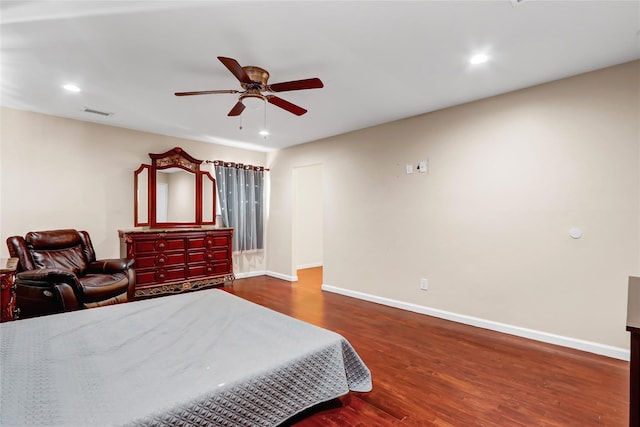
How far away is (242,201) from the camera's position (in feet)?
18.6

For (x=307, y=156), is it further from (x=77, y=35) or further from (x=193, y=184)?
(x=77, y=35)

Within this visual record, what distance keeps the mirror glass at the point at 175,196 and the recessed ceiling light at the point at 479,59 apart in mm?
4368

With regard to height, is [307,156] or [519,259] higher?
[307,156]

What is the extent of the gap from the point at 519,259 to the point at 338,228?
2.49 m

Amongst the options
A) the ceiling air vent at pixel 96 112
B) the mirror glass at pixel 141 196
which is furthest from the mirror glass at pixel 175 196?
the ceiling air vent at pixel 96 112

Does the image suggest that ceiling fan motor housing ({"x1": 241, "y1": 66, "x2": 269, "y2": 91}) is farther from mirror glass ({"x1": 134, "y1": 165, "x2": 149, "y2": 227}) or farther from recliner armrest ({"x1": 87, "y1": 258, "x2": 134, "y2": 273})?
mirror glass ({"x1": 134, "y1": 165, "x2": 149, "y2": 227})

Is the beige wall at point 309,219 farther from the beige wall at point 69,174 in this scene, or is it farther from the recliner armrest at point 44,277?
the recliner armrest at point 44,277

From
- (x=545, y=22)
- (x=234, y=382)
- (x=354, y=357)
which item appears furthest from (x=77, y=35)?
(x=545, y=22)

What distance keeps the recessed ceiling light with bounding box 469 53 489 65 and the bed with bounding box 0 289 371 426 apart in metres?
2.39

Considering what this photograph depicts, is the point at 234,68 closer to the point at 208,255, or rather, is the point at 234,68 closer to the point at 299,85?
Answer: the point at 299,85

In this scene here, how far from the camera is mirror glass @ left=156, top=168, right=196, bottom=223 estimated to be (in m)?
4.77

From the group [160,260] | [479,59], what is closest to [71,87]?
[160,260]

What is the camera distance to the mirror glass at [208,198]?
5.24m

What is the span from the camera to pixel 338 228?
482cm
